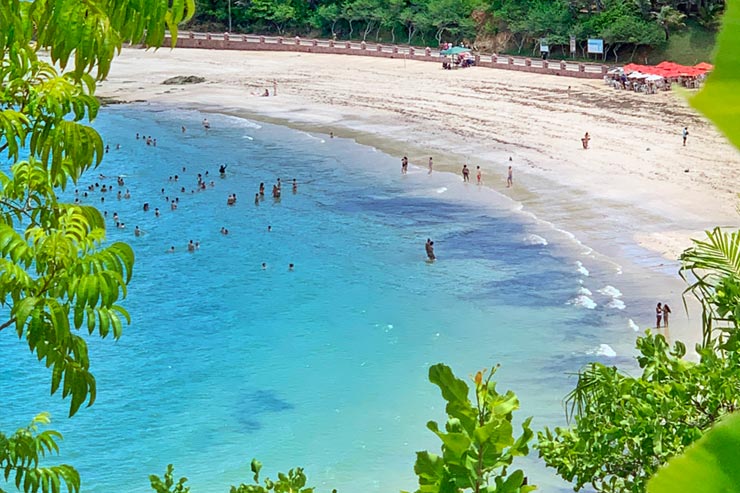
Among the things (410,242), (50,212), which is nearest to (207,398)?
(410,242)

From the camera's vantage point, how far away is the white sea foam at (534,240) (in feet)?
110

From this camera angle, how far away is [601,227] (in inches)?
1367

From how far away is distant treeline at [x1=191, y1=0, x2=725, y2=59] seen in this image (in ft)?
190

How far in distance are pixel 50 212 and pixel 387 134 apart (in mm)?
48544

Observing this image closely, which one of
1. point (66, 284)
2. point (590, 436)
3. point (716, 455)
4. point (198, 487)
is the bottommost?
point (198, 487)

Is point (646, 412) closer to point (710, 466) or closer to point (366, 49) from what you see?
point (710, 466)

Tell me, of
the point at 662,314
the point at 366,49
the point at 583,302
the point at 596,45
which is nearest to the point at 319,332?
the point at 583,302

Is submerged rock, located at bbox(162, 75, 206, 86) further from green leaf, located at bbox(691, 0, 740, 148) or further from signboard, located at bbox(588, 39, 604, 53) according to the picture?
green leaf, located at bbox(691, 0, 740, 148)

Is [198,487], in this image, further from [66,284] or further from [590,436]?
[66,284]

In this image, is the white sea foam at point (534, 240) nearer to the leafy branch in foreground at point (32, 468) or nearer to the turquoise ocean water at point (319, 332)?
the turquoise ocean water at point (319, 332)

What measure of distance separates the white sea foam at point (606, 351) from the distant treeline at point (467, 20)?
27.3m

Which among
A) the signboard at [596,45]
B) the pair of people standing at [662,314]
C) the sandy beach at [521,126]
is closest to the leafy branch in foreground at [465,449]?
the pair of people standing at [662,314]

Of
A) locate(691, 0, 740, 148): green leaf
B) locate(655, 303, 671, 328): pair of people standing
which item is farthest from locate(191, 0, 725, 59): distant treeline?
locate(691, 0, 740, 148): green leaf

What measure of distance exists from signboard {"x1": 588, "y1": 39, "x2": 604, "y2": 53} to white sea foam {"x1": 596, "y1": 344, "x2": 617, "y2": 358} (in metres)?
39.4
